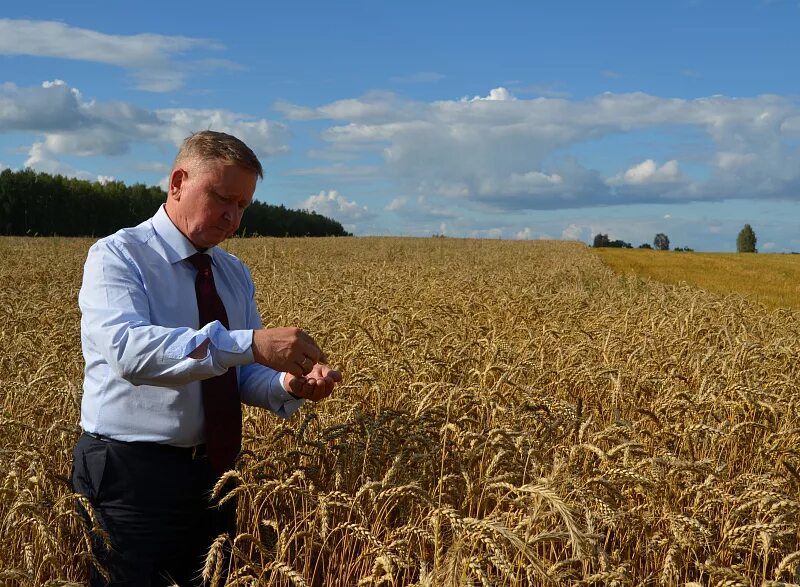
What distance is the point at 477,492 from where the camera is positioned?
3.41 metres

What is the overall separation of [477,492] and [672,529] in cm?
81

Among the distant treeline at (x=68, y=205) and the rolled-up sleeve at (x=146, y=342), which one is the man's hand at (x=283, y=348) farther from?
the distant treeline at (x=68, y=205)

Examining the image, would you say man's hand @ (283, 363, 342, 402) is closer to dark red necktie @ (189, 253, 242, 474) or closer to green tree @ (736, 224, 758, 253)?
dark red necktie @ (189, 253, 242, 474)

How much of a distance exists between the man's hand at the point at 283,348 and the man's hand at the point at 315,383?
404mm

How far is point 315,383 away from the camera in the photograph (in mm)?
3035

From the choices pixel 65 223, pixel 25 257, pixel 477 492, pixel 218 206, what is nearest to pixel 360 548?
pixel 477 492

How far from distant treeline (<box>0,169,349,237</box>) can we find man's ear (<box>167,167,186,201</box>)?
139 feet

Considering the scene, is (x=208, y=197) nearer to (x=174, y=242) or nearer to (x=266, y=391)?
(x=174, y=242)

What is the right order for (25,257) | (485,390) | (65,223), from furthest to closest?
(65,223) < (25,257) < (485,390)

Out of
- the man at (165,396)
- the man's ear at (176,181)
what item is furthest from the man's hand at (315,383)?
the man's ear at (176,181)

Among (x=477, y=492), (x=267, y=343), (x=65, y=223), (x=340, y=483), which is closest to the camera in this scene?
(x=267, y=343)

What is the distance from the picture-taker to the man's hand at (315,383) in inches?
119

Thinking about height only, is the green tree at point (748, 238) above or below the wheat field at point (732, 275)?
above

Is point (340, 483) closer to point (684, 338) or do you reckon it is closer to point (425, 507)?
point (425, 507)
